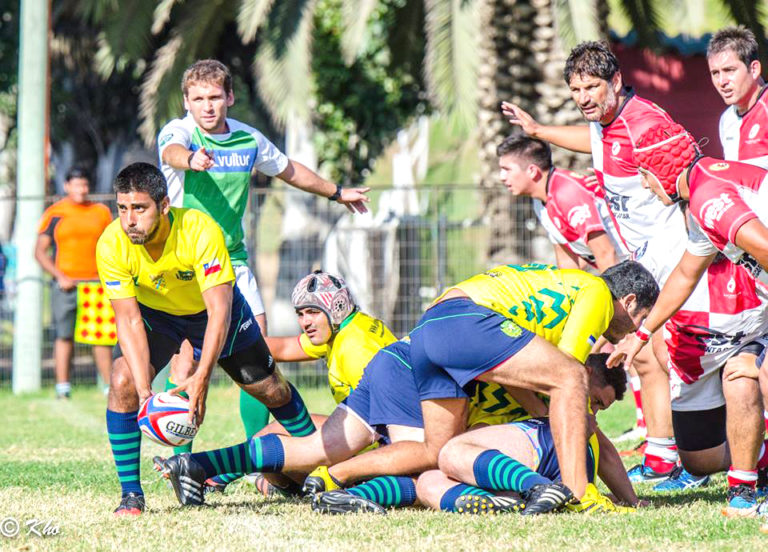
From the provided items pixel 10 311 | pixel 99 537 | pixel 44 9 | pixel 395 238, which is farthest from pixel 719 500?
pixel 10 311

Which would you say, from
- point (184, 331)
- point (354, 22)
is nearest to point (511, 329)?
point (184, 331)

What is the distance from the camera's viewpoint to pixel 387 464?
573 centimetres

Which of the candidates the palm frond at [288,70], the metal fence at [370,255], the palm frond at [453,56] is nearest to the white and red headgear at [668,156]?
the palm frond at [453,56]

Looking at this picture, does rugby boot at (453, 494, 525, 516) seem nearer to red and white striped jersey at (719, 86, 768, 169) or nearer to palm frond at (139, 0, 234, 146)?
red and white striped jersey at (719, 86, 768, 169)

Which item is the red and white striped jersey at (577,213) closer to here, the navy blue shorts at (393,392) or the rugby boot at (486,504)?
the navy blue shorts at (393,392)

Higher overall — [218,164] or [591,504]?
[218,164]

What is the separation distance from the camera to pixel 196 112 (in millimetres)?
6781

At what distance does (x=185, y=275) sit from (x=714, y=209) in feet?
8.47

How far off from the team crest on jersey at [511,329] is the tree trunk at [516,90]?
8155 millimetres

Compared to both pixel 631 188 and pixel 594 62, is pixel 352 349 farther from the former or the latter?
pixel 594 62

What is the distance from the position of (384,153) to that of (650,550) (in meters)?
17.7

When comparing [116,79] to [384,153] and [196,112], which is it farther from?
[196,112]

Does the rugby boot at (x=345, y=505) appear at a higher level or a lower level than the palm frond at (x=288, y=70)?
lower

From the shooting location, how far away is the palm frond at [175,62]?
13.8 metres
